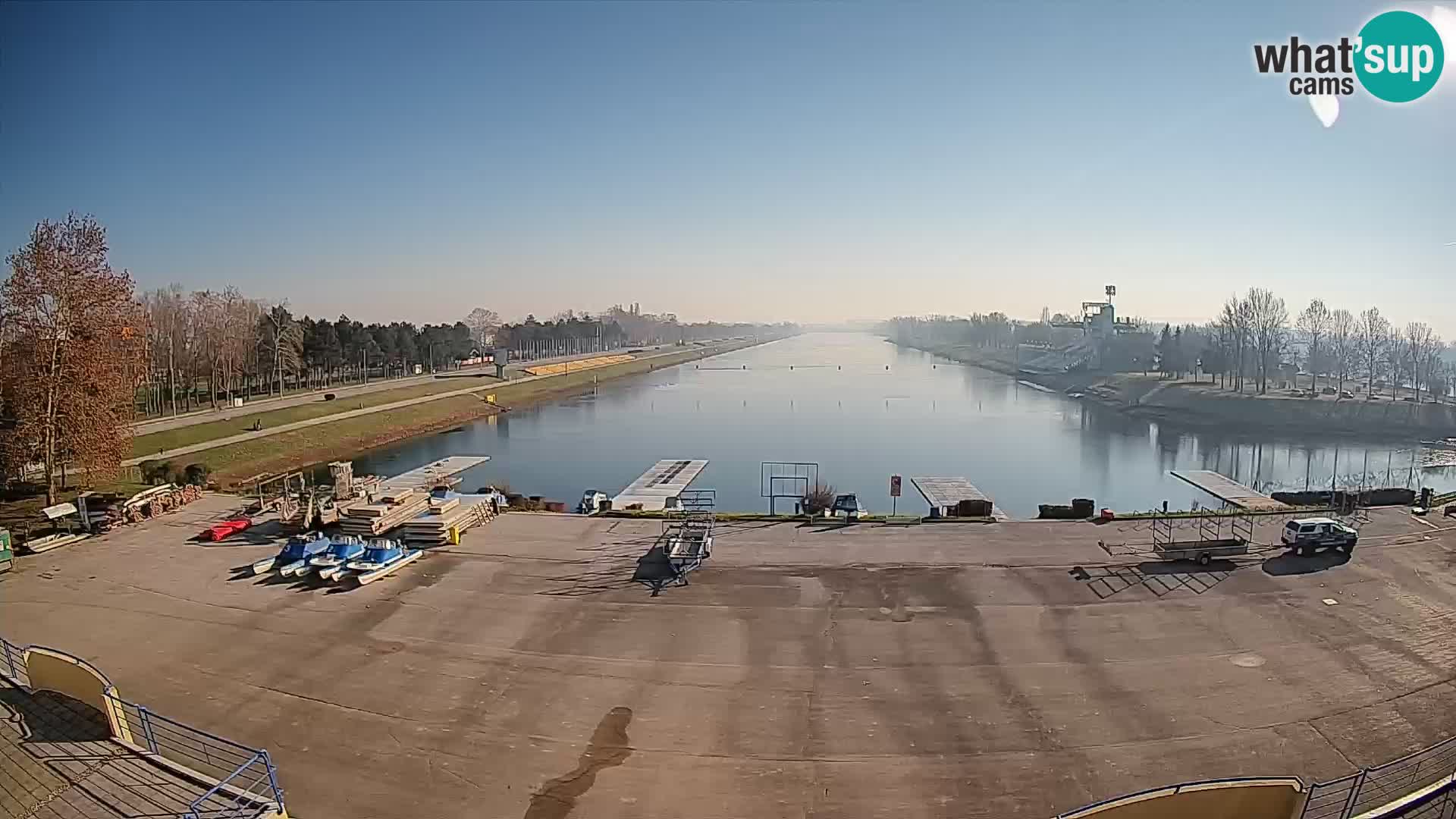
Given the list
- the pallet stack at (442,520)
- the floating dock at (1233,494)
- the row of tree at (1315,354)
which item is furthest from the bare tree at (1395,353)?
the pallet stack at (442,520)

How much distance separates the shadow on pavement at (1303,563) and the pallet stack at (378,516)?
63.5 ft

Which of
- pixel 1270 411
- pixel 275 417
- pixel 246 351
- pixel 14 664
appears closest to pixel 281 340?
pixel 246 351

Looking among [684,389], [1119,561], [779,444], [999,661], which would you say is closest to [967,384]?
[684,389]

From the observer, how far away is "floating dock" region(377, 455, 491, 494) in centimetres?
2573

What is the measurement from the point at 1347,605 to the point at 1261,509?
26.8 feet

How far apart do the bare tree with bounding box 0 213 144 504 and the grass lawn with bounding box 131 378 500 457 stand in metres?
2.37

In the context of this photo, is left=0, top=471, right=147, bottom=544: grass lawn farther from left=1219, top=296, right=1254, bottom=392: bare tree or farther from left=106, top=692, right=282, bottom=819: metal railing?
left=1219, top=296, right=1254, bottom=392: bare tree

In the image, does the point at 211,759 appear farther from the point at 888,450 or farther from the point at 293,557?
the point at 888,450

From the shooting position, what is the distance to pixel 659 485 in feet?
94.2

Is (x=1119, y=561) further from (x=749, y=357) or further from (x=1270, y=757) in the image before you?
(x=749, y=357)

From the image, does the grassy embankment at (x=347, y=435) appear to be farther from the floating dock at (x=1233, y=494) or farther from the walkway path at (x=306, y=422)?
the floating dock at (x=1233, y=494)

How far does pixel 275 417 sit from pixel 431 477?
797 inches

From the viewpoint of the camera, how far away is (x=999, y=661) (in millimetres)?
10898

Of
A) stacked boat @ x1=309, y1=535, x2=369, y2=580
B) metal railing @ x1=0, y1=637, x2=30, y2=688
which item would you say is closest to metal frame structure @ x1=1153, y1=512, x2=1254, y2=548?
stacked boat @ x1=309, y1=535, x2=369, y2=580
